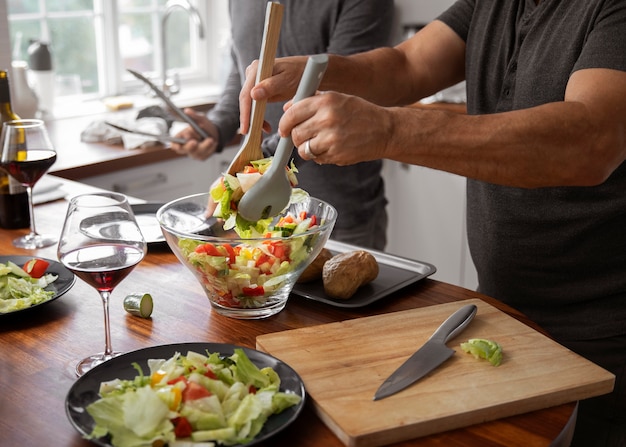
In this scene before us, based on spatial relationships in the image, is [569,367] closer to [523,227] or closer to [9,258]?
[523,227]

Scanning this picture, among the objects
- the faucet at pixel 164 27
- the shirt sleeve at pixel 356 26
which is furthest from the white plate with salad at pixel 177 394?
the faucet at pixel 164 27

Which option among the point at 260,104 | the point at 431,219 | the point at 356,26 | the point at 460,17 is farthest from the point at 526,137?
the point at 431,219

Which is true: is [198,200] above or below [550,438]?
above

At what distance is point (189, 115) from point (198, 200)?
40.1 inches

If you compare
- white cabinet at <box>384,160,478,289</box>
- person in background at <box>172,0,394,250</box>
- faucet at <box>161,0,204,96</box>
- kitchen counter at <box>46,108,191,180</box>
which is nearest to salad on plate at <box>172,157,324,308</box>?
person in background at <box>172,0,394,250</box>

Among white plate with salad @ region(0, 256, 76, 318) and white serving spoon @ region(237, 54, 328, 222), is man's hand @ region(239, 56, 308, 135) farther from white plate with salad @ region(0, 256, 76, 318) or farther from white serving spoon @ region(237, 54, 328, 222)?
white plate with salad @ region(0, 256, 76, 318)

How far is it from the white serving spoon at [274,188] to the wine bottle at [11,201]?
2.41 feet

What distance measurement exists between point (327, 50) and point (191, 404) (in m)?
1.63

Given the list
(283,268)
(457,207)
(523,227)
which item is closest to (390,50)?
(523,227)

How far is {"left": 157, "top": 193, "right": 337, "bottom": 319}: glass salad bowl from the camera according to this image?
1221 mm

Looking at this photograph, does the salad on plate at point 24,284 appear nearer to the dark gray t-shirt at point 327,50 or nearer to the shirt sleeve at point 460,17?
the dark gray t-shirt at point 327,50

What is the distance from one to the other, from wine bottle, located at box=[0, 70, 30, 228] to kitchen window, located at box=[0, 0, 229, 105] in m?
1.67

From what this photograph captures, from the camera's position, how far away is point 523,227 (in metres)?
1.59

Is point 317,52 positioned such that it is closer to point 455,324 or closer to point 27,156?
point 27,156
